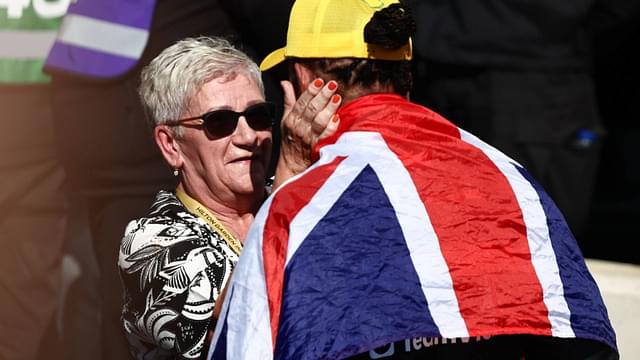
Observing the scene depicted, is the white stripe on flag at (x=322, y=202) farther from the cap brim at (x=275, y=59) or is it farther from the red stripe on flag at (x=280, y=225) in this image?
the cap brim at (x=275, y=59)

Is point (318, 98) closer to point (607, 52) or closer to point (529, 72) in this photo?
point (529, 72)

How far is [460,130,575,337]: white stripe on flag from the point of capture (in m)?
2.77

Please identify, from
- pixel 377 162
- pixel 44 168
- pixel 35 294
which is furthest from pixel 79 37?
pixel 377 162

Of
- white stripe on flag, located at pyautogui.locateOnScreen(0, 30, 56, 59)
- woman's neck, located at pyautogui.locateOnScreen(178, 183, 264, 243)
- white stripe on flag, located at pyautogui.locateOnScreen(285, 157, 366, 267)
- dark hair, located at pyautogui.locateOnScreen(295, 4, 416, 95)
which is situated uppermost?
dark hair, located at pyautogui.locateOnScreen(295, 4, 416, 95)

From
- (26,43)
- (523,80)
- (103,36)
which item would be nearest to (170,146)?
(103,36)

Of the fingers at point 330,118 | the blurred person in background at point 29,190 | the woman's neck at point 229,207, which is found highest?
the fingers at point 330,118

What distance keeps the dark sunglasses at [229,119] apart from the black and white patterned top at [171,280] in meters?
0.21

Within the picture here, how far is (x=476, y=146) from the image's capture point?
2939 millimetres

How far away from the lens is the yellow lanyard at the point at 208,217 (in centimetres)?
326

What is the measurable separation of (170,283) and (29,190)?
2283mm

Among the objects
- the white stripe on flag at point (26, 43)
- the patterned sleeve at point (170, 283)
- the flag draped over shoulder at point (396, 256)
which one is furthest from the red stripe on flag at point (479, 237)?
the white stripe on flag at point (26, 43)

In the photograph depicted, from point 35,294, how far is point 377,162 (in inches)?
112

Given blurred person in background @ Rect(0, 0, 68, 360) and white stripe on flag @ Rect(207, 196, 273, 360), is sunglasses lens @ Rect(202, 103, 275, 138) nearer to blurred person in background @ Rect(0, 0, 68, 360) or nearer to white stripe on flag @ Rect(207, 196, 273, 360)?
white stripe on flag @ Rect(207, 196, 273, 360)

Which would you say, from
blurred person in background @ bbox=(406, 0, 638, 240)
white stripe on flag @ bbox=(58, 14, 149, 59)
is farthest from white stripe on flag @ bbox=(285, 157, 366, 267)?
blurred person in background @ bbox=(406, 0, 638, 240)
